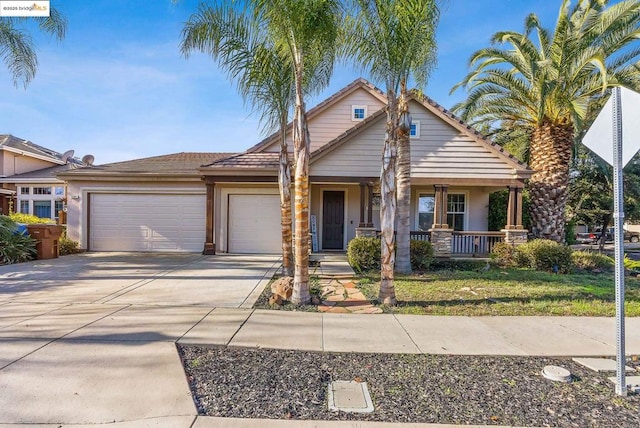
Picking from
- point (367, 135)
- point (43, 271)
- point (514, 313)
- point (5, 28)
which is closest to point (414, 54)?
point (514, 313)

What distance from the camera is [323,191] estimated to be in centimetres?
1352

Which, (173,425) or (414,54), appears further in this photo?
(414,54)

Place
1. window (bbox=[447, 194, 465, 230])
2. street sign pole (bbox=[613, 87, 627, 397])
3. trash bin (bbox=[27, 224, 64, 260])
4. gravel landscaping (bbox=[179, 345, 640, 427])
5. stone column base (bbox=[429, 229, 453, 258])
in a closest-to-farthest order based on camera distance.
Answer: gravel landscaping (bbox=[179, 345, 640, 427]), street sign pole (bbox=[613, 87, 627, 397]), trash bin (bbox=[27, 224, 64, 260]), stone column base (bbox=[429, 229, 453, 258]), window (bbox=[447, 194, 465, 230])

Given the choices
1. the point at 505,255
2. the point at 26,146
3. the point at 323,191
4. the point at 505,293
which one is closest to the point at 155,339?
the point at 505,293

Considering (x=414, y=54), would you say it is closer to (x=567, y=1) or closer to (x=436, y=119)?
(x=436, y=119)

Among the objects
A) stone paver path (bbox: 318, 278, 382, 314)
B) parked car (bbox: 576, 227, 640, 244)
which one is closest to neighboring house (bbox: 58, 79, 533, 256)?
stone paver path (bbox: 318, 278, 382, 314)

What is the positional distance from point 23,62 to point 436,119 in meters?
13.8

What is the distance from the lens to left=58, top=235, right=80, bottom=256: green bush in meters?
12.0

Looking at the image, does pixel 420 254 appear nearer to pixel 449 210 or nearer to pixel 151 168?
pixel 449 210

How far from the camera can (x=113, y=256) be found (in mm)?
11625

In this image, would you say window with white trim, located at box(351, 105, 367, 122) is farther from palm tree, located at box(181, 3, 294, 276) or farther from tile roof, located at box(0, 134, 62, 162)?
tile roof, located at box(0, 134, 62, 162)

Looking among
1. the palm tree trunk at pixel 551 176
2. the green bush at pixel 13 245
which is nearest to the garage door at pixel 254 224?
the green bush at pixel 13 245

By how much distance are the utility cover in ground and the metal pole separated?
97.3 inches

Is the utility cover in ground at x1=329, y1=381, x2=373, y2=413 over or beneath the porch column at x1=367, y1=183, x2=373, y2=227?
beneath
